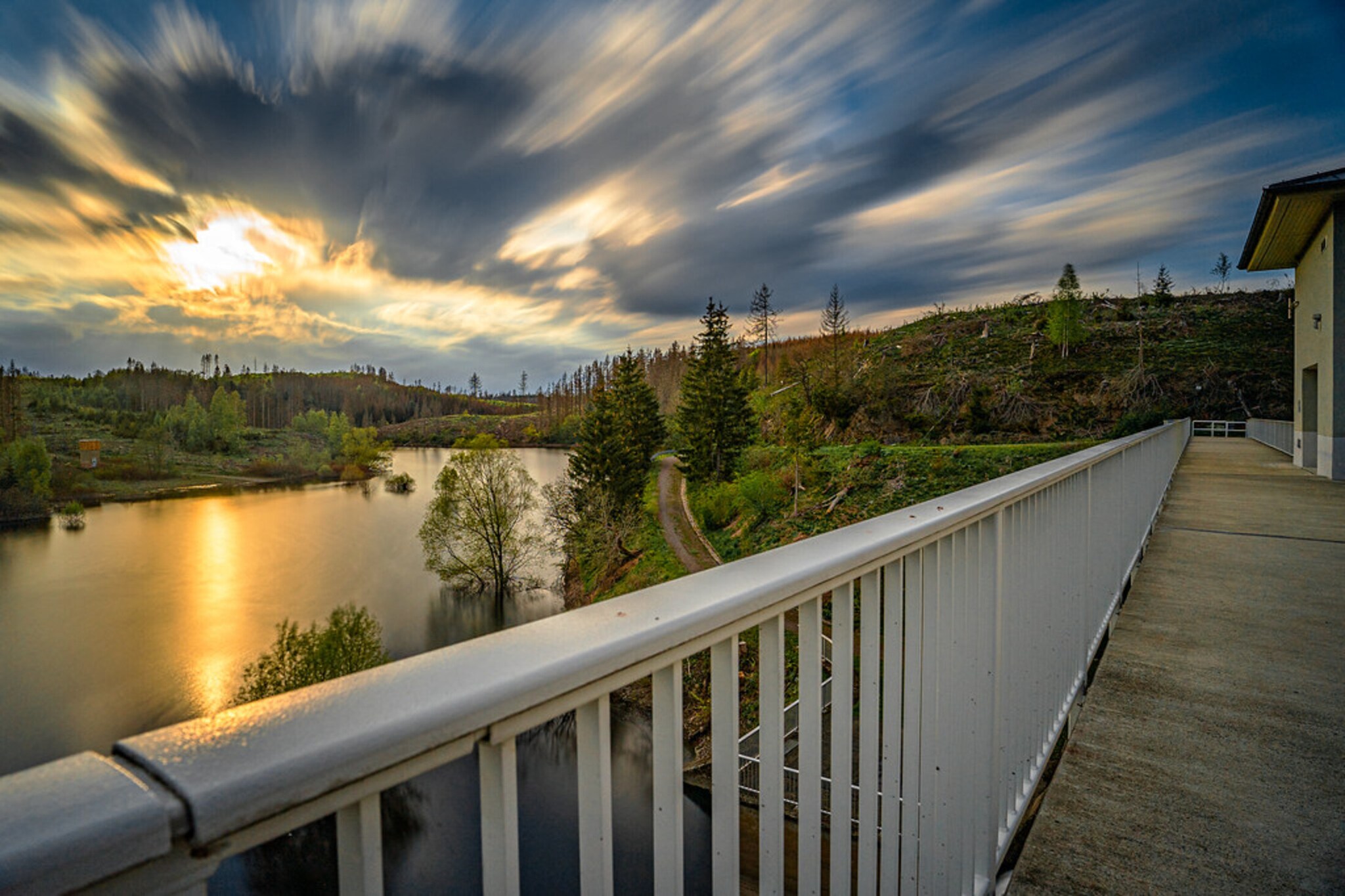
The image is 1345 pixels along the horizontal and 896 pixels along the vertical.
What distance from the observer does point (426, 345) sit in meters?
92.9

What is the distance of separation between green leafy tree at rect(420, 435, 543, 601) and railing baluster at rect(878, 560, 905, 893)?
29.2 m

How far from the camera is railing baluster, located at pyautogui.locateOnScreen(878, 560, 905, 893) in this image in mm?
1251

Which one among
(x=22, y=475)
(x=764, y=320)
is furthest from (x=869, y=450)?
(x=22, y=475)

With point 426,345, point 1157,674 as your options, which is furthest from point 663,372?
point 1157,674

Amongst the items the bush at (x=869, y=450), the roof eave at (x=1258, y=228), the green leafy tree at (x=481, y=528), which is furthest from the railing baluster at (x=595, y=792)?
the green leafy tree at (x=481, y=528)

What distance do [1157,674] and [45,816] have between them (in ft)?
13.2

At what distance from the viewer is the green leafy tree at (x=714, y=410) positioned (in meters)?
33.0

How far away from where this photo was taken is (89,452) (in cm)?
4038

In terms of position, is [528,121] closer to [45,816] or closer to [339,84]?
[339,84]

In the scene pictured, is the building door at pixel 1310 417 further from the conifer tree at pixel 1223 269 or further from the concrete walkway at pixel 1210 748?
the conifer tree at pixel 1223 269

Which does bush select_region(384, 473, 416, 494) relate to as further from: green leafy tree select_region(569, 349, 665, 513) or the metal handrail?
the metal handrail

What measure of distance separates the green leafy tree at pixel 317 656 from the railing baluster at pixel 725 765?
23.0 m

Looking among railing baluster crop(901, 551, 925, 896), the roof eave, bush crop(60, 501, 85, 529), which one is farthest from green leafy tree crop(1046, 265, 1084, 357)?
bush crop(60, 501, 85, 529)

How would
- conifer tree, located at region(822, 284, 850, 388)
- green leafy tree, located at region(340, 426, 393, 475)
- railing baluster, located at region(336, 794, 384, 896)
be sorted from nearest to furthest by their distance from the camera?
railing baluster, located at region(336, 794, 384, 896) → conifer tree, located at region(822, 284, 850, 388) → green leafy tree, located at region(340, 426, 393, 475)
